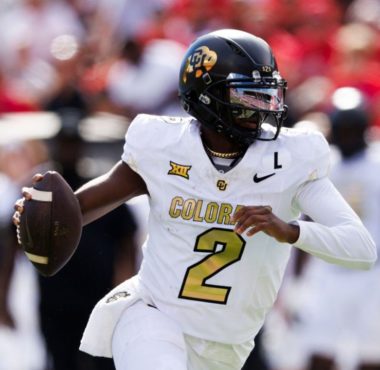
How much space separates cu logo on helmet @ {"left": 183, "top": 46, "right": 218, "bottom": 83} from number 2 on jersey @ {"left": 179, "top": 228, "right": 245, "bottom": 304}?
64 centimetres

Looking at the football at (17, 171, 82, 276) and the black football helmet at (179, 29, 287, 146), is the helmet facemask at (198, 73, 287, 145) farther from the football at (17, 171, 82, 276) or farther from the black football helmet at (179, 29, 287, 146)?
the football at (17, 171, 82, 276)

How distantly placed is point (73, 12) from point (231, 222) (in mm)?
7258

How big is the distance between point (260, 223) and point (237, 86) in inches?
26.5

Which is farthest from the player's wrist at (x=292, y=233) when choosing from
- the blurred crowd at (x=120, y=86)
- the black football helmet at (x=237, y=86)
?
the blurred crowd at (x=120, y=86)

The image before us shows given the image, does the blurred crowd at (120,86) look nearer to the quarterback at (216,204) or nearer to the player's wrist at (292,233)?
the quarterback at (216,204)

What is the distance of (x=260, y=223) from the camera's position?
4484 mm

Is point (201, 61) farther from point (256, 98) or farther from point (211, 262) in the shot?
point (211, 262)

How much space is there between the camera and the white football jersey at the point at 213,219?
4.85 meters

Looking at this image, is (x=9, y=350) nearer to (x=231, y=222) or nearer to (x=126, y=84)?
(x=126, y=84)

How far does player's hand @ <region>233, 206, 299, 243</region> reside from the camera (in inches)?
176

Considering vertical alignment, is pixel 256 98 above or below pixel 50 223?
above

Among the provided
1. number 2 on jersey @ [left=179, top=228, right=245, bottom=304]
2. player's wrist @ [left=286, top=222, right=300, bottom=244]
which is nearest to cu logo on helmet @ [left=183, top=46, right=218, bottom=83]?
number 2 on jersey @ [left=179, top=228, right=245, bottom=304]

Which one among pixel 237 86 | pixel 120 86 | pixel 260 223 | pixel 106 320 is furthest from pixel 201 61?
pixel 120 86

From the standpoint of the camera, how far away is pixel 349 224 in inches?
185
